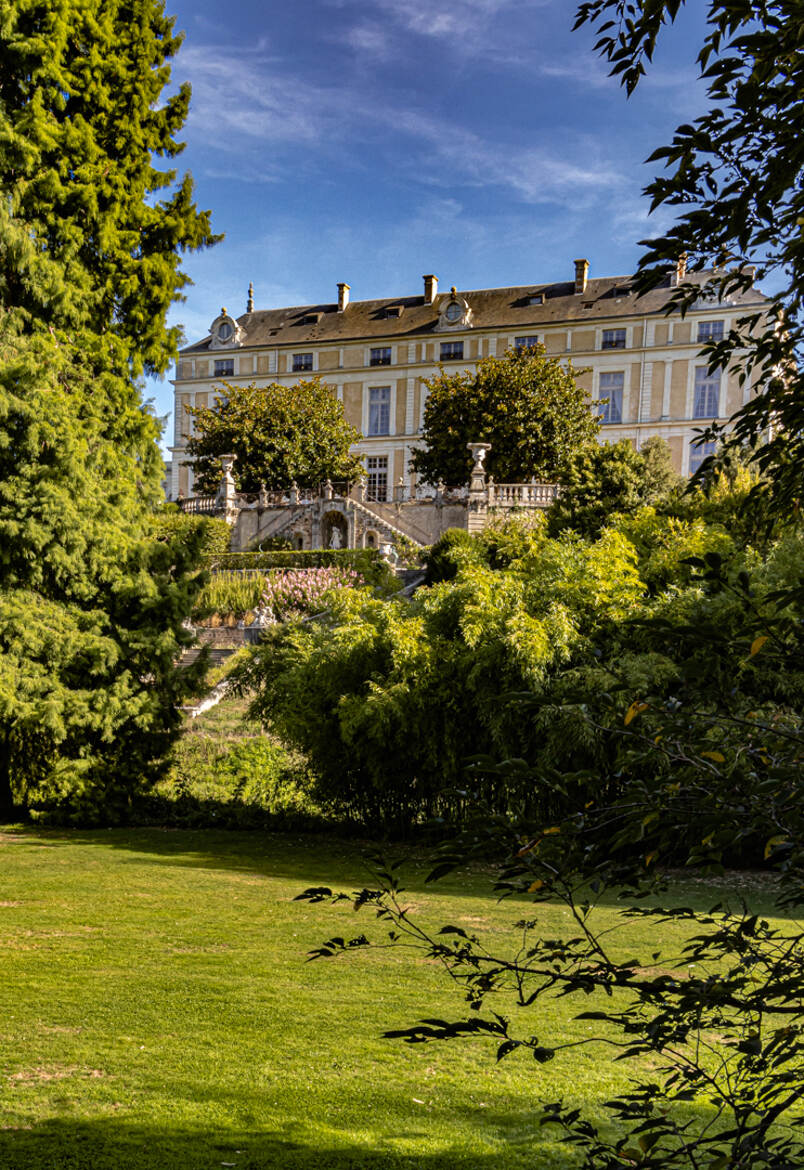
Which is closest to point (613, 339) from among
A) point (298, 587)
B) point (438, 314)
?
point (438, 314)

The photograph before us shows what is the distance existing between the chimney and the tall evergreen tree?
41.8 meters

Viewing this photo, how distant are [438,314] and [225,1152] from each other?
52.6 m

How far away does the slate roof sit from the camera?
49.9 m

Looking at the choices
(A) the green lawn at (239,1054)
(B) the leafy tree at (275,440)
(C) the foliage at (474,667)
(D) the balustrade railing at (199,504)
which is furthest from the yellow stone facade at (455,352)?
(A) the green lawn at (239,1054)

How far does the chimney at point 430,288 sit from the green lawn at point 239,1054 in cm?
4957

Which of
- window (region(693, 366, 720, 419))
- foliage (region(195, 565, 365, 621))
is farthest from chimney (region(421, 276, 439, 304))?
foliage (region(195, 565, 365, 621))

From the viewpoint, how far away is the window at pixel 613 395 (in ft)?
163

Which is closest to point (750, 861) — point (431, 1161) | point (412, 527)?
point (431, 1161)

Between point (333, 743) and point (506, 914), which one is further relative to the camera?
point (333, 743)

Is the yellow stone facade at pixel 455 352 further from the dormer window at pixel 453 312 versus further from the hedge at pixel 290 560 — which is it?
the hedge at pixel 290 560

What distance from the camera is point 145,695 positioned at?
12.8m

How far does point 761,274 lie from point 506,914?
24.4 ft

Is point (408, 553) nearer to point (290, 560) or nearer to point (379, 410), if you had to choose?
point (290, 560)

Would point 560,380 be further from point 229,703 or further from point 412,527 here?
point 229,703
